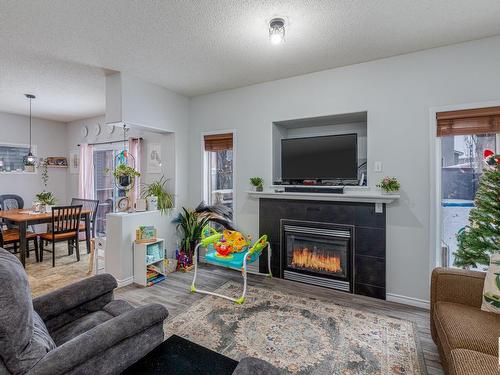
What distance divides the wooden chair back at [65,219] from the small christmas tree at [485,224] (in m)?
4.97

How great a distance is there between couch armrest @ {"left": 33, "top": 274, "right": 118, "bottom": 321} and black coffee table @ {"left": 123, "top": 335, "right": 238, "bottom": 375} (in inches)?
27.3

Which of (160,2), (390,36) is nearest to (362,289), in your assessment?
(390,36)

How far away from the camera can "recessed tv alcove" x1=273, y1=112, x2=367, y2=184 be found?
3.12m

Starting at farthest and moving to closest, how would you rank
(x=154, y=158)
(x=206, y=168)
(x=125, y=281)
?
(x=154, y=158)
(x=206, y=168)
(x=125, y=281)

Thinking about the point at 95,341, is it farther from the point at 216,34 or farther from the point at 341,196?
the point at 341,196

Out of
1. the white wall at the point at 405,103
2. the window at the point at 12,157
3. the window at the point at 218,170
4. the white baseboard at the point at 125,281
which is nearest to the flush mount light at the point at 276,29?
the white wall at the point at 405,103

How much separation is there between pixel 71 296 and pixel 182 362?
3.07 ft

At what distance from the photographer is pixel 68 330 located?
62.9 inches

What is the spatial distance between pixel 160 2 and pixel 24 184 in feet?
18.4

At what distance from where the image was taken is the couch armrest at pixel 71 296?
1614 millimetres

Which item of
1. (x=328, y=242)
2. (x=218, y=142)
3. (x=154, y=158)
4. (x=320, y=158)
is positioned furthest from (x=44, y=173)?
(x=328, y=242)

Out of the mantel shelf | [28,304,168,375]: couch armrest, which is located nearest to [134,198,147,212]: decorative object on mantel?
the mantel shelf

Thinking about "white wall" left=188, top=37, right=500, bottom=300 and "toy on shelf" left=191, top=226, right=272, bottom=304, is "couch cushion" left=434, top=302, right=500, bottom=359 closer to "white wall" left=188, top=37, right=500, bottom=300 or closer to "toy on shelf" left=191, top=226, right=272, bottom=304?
"white wall" left=188, top=37, right=500, bottom=300

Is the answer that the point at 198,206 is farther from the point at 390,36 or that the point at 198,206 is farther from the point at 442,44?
the point at 442,44
